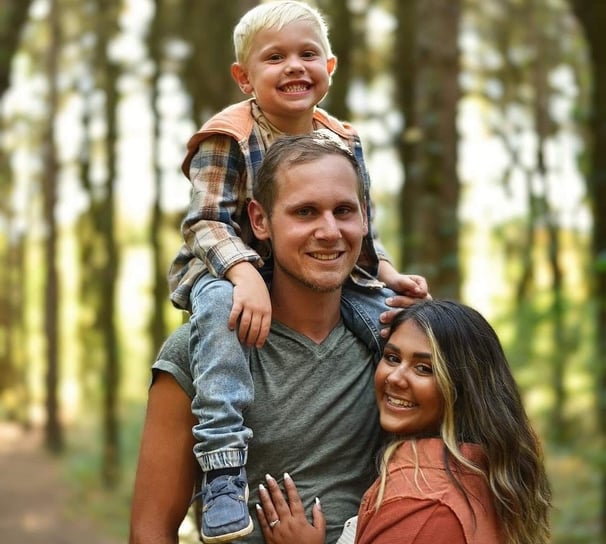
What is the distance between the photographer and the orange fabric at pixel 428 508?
3061 millimetres

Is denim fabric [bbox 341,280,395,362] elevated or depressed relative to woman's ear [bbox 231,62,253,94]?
depressed

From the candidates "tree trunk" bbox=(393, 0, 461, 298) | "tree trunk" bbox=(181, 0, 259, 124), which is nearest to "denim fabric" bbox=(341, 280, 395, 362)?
"tree trunk" bbox=(393, 0, 461, 298)

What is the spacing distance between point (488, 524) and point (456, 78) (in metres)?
4.73

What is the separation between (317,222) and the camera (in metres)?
3.29

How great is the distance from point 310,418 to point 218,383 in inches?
17.6

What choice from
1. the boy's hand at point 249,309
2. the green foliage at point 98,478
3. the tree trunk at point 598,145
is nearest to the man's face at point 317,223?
Answer: the boy's hand at point 249,309

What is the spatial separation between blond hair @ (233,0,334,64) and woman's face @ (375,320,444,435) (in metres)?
1.21

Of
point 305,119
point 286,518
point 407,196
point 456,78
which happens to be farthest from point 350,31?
point 286,518

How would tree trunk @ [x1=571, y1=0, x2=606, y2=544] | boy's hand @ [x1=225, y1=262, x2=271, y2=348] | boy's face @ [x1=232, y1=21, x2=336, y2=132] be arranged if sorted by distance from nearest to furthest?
boy's hand @ [x1=225, y1=262, x2=271, y2=348] < boy's face @ [x1=232, y1=21, x2=336, y2=132] < tree trunk @ [x1=571, y1=0, x2=606, y2=544]

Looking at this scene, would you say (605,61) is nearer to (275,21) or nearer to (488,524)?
(275,21)

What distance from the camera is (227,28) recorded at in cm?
1512

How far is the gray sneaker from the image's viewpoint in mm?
3041

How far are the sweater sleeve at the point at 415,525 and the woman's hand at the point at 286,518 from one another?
9.7 inches

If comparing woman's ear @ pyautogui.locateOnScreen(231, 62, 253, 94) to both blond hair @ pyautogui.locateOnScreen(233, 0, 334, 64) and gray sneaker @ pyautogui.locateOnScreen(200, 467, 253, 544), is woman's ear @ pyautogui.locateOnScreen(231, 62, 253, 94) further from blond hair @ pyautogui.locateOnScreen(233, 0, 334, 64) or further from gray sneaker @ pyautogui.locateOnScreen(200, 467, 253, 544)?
gray sneaker @ pyautogui.locateOnScreen(200, 467, 253, 544)
